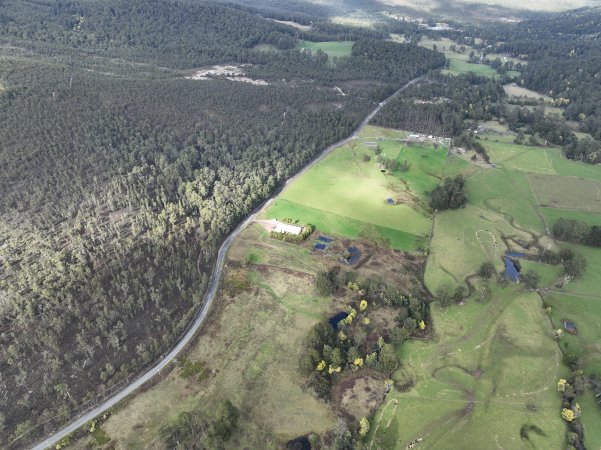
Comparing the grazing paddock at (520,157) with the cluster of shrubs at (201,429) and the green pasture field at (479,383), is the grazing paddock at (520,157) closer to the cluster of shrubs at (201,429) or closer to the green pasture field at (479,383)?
the green pasture field at (479,383)

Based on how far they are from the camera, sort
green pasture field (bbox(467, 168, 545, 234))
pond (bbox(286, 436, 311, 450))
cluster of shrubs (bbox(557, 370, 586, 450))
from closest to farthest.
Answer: pond (bbox(286, 436, 311, 450)) < cluster of shrubs (bbox(557, 370, 586, 450)) < green pasture field (bbox(467, 168, 545, 234))

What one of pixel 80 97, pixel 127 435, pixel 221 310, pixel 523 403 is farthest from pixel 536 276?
pixel 80 97

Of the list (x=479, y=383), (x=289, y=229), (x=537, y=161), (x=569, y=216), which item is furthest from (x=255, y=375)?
(x=537, y=161)

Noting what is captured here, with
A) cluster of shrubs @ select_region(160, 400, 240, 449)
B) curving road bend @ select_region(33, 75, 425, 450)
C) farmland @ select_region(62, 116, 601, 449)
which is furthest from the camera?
farmland @ select_region(62, 116, 601, 449)

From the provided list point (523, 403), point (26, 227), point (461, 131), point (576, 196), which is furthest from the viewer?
point (461, 131)

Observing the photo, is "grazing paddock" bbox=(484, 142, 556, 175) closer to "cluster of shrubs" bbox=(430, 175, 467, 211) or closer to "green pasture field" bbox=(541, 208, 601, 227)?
"green pasture field" bbox=(541, 208, 601, 227)

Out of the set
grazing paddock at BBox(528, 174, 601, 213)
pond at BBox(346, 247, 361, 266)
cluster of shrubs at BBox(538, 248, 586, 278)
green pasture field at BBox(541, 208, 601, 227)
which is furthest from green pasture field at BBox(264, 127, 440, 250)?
green pasture field at BBox(541, 208, 601, 227)

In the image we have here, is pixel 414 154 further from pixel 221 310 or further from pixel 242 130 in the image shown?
pixel 221 310

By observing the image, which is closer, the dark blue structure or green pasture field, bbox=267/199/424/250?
the dark blue structure

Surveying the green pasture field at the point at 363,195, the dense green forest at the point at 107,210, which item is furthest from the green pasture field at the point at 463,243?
the dense green forest at the point at 107,210
